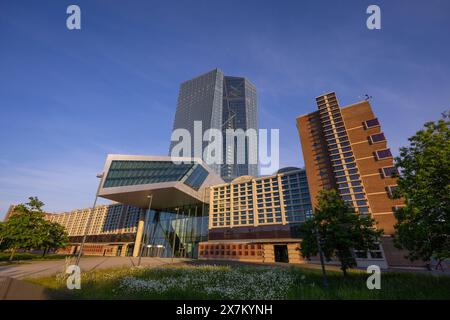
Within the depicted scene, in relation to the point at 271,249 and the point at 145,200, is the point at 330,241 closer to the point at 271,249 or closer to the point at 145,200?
the point at 271,249

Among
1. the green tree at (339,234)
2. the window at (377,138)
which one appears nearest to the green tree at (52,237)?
the green tree at (339,234)

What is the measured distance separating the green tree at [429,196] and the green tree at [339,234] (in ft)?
9.79

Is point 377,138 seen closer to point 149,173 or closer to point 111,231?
point 149,173

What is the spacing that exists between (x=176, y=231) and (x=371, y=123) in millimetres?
Answer: 49319

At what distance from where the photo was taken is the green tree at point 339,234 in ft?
51.6

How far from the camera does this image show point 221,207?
5184cm

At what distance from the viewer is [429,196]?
11.5 metres

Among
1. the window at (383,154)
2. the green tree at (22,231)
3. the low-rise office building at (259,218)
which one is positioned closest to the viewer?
the green tree at (22,231)

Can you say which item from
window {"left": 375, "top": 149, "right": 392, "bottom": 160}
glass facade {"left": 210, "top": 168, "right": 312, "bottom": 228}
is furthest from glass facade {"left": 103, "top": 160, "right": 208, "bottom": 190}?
window {"left": 375, "top": 149, "right": 392, "bottom": 160}

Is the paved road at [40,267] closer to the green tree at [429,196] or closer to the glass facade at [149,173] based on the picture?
the glass facade at [149,173]
